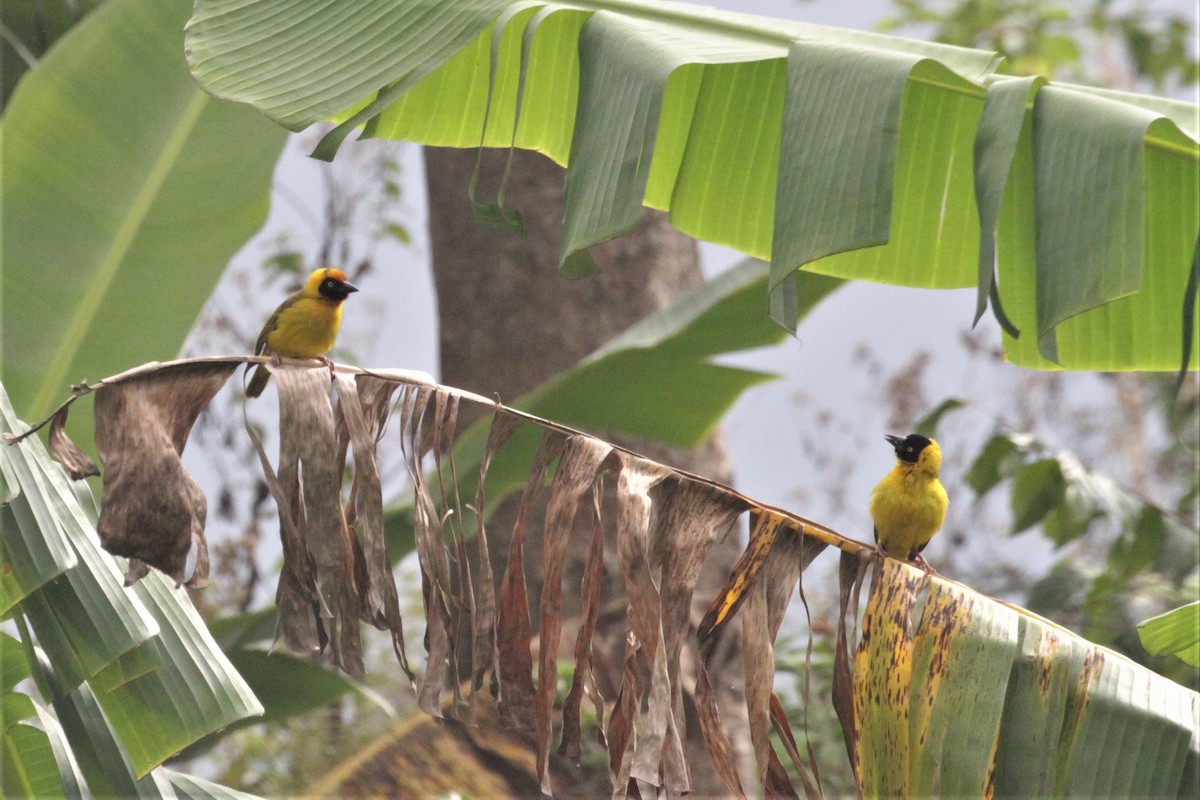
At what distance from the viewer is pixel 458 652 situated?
240 centimetres

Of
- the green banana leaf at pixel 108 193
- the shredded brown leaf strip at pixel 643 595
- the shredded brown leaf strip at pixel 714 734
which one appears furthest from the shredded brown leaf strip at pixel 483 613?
the green banana leaf at pixel 108 193

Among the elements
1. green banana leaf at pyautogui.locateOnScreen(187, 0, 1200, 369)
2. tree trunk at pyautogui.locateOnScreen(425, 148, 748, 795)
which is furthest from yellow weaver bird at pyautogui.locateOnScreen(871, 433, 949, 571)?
tree trunk at pyautogui.locateOnScreen(425, 148, 748, 795)

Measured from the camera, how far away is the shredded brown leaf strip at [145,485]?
2180 millimetres

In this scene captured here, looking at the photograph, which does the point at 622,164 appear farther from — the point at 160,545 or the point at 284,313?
the point at 284,313

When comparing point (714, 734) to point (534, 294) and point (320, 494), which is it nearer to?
point (320, 494)

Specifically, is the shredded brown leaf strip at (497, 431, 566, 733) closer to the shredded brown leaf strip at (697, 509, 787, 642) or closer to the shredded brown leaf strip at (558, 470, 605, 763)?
the shredded brown leaf strip at (558, 470, 605, 763)

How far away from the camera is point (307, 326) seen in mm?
4051

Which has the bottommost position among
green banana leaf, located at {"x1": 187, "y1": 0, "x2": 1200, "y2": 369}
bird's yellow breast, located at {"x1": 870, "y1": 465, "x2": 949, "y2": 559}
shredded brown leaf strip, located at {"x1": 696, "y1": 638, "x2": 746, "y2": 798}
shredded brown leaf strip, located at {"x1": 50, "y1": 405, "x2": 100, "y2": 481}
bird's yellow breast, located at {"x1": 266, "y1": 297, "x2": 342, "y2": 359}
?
shredded brown leaf strip, located at {"x1": 696, "y1": 638, "x2": 746, "y2": 798}

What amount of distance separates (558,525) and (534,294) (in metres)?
4.31

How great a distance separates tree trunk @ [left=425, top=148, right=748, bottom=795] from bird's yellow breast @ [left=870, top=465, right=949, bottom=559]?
2.53 m

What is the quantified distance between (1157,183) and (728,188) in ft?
3.85

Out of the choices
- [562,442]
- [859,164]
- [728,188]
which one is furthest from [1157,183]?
[562,442]

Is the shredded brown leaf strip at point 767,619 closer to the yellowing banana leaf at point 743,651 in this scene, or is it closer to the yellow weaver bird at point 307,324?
the yellowing banana leaf at point 743,651

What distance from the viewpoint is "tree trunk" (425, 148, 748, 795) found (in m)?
6.58
